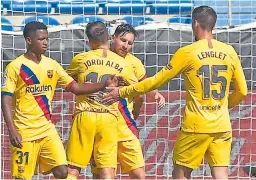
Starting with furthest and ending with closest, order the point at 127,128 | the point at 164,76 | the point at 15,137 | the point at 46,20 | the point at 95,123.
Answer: the point at 46,20 → the point at 127,128 → the point at 95,123 → the point at 15,137 → the point at 164,76

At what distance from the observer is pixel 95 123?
25.2 feet

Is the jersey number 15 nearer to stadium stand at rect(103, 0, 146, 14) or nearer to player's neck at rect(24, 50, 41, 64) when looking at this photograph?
player's neck at rect(24, 50, 41, 64)

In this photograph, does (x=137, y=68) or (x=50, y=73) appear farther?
(x=137, y=68)

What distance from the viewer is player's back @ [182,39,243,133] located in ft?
22.3

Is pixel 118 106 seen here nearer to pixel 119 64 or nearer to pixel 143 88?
pixel 119 64

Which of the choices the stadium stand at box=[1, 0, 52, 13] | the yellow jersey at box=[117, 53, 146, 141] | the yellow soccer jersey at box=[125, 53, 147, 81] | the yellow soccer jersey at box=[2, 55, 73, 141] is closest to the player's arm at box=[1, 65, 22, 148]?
the yellow soccer jersey at box=[2, 55, 73, 141]

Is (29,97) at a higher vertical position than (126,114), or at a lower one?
higher

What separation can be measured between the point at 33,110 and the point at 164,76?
1390 millimetres

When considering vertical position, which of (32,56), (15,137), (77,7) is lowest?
(15,137)

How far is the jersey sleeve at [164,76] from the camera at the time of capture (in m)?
6.77

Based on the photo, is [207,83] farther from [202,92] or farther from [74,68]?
[74,68]

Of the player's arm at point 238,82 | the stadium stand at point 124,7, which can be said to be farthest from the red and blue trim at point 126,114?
the stadium stand at point 124,7

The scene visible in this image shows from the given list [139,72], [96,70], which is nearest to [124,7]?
[139,72]

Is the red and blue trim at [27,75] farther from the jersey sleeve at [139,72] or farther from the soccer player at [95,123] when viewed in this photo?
the jersey sleeve at [139,72]
